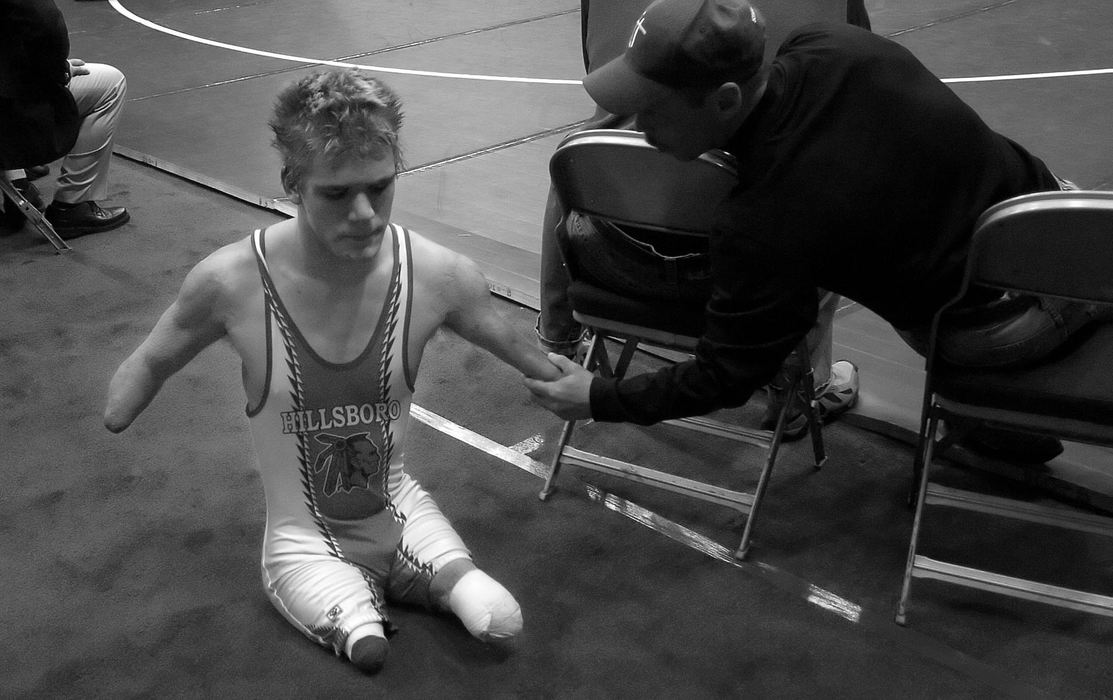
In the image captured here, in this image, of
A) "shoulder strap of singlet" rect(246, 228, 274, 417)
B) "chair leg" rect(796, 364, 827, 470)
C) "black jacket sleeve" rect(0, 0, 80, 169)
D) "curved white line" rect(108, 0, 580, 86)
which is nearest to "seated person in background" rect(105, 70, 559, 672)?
"shoulder strap of singlet" rect(246, 228, 274, 417)

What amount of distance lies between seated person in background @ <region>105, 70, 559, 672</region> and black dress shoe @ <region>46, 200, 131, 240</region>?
10.4 ft

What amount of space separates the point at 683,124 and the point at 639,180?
1.45 feet

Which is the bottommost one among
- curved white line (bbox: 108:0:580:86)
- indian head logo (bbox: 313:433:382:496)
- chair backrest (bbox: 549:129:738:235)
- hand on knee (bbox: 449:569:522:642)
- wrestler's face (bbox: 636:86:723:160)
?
curved white line (bbox: 108:0:580:86)

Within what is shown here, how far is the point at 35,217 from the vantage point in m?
5.34

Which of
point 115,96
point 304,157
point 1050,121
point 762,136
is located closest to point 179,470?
point 304,157

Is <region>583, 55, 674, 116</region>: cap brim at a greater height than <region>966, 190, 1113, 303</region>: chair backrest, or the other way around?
<region>583, 55, 674, 116</region>: cap brim

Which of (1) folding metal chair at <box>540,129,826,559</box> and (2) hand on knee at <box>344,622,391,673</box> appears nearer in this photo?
(2) hand on knee at <box>344,622,391,673</box>

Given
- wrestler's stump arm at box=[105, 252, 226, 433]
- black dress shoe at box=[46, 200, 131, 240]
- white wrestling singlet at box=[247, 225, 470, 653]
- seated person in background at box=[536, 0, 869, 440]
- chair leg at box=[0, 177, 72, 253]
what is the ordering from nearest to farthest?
wrestler's stump arm at box=[105, 252, 226, 433], white wrestling singlet at box=[247, 225, 470, 653], seated person in background at box=[536, 0, 869, 440], chair leg at box=[0, 177, 72, 253], black dress shoe at box=[46, 200, 131, 240]

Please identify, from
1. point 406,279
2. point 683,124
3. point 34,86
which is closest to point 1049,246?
point 683,124

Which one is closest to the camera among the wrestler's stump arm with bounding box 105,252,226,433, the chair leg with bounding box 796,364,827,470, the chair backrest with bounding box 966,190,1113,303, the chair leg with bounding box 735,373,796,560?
the chair backrest with bounding box 966,190,1113,303

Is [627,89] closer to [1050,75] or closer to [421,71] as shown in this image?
[1050,75]

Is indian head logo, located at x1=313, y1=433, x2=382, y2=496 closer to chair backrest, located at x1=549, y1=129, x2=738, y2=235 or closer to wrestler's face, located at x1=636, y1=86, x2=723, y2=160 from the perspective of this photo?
chair backrest, located at x1=549, y1=129, x2=738, y2=235

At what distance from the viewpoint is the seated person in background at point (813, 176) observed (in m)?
2.28

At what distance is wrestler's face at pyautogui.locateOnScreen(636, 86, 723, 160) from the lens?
2.29m
